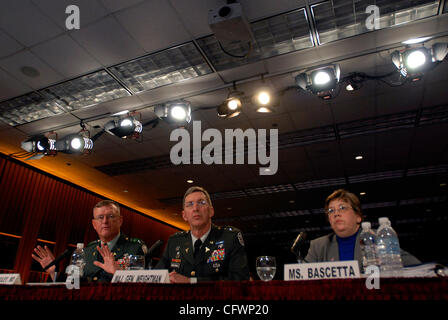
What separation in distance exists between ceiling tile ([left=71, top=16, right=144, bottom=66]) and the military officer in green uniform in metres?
1.92

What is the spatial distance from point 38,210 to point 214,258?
18.7ft

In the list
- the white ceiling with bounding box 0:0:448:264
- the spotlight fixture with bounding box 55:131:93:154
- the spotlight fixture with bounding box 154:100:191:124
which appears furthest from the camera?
the spotlight fixture with bounding box 55:131:93:154

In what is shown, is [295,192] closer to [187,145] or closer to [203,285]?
[187,145]

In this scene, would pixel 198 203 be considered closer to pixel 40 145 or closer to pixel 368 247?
pixel 368 247

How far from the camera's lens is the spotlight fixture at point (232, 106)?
12.0ft

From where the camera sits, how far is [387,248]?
119 centimetres

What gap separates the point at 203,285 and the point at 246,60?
119 inches

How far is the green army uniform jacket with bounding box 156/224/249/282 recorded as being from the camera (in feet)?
6.11

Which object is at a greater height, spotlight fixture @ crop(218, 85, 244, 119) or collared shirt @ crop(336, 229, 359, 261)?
spotlight fixture @ crop(218, 85, 244, 119)

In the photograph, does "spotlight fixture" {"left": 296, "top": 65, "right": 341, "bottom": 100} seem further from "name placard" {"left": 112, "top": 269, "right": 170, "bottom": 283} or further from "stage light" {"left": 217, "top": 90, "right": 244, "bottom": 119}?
"name placard" {"left": 112, "top": 269, "right": 170, "bottom": 283}

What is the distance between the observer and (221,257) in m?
1.91

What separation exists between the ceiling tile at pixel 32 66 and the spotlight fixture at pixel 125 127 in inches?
32.8

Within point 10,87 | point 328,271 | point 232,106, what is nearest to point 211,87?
point 232,106

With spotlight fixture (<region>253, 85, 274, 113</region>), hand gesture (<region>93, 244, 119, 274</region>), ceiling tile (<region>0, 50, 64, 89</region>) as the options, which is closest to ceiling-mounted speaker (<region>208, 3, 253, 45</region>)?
spotlight fixture (<region>253, 85, 274, 113</region>)
